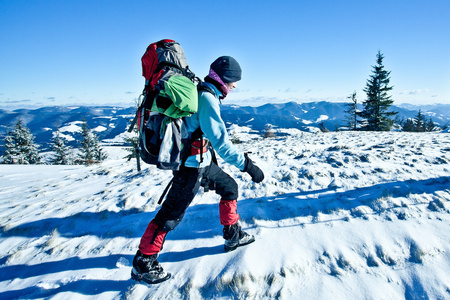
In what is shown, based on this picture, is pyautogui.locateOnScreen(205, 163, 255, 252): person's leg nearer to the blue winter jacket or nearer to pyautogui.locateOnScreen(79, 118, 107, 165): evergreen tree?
the blue winter jacket

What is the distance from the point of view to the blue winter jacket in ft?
7.25

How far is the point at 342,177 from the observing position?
477cm

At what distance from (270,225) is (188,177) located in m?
1.72

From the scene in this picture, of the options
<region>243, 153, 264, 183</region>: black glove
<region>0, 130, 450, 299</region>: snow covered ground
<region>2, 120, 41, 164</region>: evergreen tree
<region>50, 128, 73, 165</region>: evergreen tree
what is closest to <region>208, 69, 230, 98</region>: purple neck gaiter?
<region>243, 153, 264, 183</region>: black glove

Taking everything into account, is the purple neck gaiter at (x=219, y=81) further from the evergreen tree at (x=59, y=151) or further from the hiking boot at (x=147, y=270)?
the evergreen tree at (x=59, y=151)

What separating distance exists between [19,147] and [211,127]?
1896 inches

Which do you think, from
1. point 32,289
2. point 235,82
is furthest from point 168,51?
point 32,289

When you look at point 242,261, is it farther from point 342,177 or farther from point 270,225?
point 342,177

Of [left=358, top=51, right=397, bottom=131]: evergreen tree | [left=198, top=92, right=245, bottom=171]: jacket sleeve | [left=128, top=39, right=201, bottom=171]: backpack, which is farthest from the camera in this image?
[left=358, top=51, right=397, bottom=131]: evergreen tree

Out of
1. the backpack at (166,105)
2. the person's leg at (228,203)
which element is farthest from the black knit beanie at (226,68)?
the person's leg at (228,203)

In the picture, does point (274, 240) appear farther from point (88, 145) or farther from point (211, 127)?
point (88, 145)

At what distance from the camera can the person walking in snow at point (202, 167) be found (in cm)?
226

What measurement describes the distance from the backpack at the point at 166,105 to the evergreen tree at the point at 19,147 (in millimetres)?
44494

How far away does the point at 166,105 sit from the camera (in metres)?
2.07
